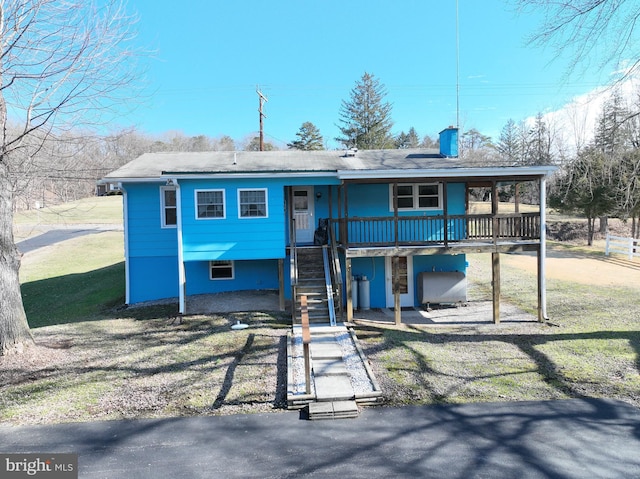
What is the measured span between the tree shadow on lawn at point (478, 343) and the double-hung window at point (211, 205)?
211 inches

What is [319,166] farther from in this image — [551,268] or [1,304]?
[551,268]

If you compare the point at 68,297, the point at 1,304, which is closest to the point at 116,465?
the point at 1,304

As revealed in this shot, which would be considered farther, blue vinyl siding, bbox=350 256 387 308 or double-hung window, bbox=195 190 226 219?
blue vinyl siding, bbox=350 256 387 308

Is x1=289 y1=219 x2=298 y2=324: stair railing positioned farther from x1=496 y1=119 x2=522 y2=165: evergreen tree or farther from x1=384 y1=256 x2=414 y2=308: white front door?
x1=496 y1=119 x2=522 y2=165: evergreen tree

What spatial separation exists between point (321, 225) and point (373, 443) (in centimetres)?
910

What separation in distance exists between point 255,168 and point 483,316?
8494 millimetres

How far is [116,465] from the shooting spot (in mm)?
4906

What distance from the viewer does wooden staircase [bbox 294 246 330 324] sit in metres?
11.1

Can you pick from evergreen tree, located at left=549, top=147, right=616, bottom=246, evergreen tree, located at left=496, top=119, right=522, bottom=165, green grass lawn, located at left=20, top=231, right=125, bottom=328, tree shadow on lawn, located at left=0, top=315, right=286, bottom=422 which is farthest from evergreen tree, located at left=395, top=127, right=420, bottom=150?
tree shadow on lawn, located at left=0, top=315, right=286, bottom=422

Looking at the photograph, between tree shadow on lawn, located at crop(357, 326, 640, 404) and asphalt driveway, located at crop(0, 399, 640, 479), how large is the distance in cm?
65

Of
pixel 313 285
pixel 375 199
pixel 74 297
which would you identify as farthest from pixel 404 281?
pixel 74 297

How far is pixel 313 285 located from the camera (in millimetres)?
11797

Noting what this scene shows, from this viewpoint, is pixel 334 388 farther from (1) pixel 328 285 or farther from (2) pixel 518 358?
(1) pixel 328 285

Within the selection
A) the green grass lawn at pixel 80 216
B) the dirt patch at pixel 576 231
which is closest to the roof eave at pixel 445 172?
the dirt patch at pixel 576 231
